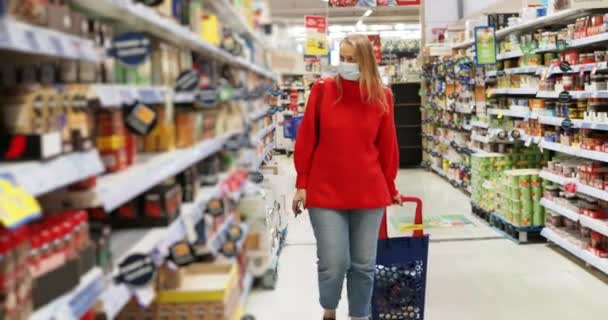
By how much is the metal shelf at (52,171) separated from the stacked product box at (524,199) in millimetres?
5693

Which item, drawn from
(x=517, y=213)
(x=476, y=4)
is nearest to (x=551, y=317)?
(x=517, y=213)

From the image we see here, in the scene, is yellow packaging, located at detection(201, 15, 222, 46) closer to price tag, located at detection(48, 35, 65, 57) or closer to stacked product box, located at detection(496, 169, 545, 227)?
price tag, located at detection(48, 35, 65, 57)

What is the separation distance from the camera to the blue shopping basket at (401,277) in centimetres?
374

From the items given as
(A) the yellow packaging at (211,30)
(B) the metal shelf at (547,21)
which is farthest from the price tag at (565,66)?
(A) the yellow packaging at (211,30)

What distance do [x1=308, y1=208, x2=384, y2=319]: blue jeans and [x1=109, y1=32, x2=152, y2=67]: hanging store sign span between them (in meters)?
2.05

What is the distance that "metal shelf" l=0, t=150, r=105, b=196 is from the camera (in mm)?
1093

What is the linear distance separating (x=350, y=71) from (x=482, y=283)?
247 cm

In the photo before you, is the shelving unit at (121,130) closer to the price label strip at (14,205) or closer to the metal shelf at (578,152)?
the price label strip at (14,205)

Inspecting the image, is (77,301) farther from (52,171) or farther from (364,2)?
→ (364,2)

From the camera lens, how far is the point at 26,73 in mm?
1359

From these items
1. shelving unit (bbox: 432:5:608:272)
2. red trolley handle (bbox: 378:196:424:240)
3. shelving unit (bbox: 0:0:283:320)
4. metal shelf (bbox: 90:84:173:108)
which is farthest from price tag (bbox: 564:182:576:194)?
metal shelf (bbox: 90:84:173:108)

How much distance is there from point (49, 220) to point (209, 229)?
57cm

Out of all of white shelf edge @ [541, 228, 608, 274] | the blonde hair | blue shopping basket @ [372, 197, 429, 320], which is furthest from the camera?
white shelf edge @ [541, 228, 608, 274]

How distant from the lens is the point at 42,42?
116 centimetres
